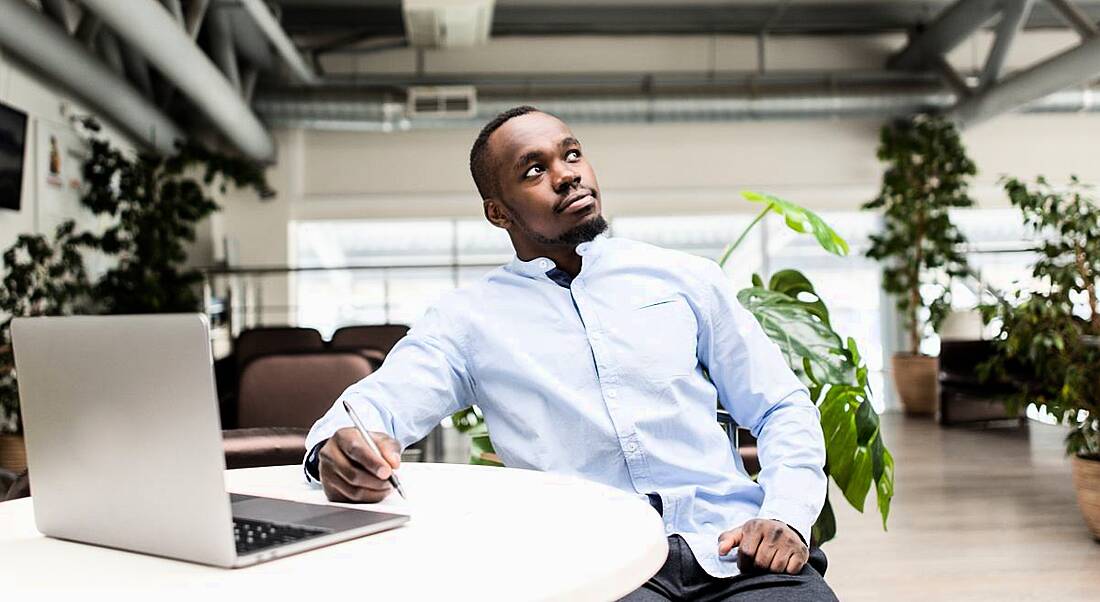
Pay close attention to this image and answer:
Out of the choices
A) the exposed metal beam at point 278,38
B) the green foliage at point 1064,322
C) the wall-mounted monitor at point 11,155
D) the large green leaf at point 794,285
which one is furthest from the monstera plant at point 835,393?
the exposed metal beam at point 278,38

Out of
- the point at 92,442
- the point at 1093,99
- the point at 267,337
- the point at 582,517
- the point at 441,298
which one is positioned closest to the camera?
the point at 92,442

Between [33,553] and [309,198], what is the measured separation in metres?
8.03

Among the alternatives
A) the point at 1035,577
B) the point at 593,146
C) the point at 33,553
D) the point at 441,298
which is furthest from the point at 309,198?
the point at 33,553

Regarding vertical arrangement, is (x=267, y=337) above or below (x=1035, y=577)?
above

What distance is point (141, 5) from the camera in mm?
4699

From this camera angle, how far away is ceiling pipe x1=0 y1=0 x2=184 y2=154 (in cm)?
487

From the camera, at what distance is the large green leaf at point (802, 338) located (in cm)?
228

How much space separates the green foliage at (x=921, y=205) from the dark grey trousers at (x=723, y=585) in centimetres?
702

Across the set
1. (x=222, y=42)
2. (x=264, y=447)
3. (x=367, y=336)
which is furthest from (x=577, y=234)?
(x=222, y=42)

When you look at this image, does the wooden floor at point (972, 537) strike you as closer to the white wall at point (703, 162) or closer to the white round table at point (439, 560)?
the white round table at point (439, 560)

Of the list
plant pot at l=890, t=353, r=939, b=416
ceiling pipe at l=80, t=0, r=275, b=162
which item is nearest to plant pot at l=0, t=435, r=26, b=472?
ceiling pipe at l=80, t=0, r=275, b=162

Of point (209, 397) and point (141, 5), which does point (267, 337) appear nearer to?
point (141, 5)

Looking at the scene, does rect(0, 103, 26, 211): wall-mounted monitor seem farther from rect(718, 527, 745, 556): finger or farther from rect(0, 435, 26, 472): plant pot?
rect(718, 527, 745, 556): finger

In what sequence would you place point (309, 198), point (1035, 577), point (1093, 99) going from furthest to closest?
point (309, 198) → point (1093, 99) → point (1035, 577)
